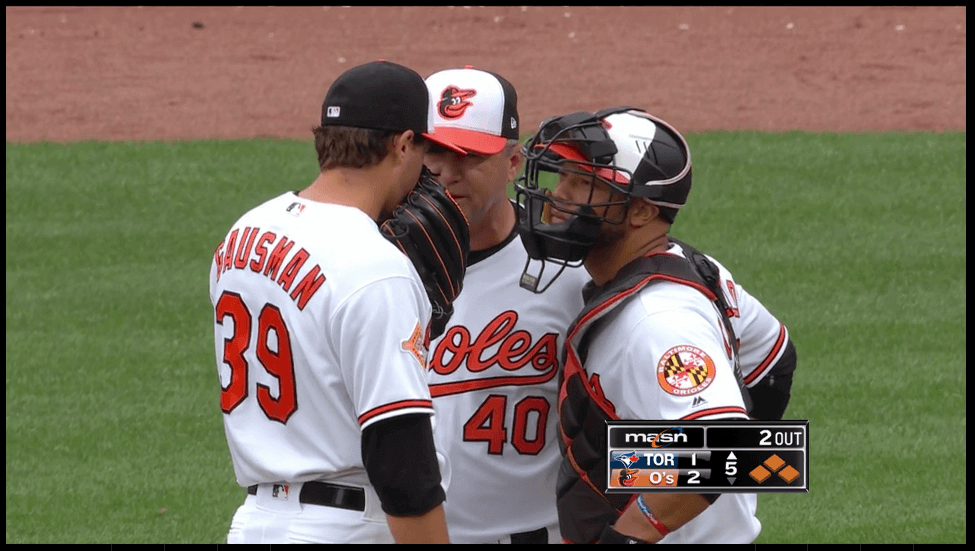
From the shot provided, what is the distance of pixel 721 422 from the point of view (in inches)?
116

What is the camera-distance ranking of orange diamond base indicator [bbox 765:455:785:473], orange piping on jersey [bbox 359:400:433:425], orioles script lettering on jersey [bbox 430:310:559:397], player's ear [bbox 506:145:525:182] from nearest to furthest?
1. orange piping on jersey [bbox 359:400:433:425]
2. orange diamond base indicator [bbox 765:455:785:473]
3. orioles script lettering on jersey [bbox 430:310:559:397]
4. player's ear [bbox 506:145:525:182]

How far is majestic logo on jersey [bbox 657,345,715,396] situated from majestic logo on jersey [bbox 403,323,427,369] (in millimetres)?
497

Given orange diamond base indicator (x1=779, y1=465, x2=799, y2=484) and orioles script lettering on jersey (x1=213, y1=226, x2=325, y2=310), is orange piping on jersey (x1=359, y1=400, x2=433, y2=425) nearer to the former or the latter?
orioles script lettering on jersey (x1=213, y1=226, x2=325, y2=310)

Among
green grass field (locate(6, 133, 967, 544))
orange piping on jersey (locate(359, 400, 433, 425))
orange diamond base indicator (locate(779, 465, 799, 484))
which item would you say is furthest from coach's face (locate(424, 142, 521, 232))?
green grass field (locate(6, 133, 967, 544))

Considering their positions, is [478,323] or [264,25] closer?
[478,323]

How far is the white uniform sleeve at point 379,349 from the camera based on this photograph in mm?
2807

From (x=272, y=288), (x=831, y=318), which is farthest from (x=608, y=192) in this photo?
(x=831, y=318)

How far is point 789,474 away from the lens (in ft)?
10.4

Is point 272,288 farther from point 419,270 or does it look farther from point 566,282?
point 566,282

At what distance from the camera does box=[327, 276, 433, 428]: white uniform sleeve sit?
2807 millimetres

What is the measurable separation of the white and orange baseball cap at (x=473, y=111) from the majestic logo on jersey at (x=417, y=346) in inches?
33.7

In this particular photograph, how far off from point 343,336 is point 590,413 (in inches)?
25.7

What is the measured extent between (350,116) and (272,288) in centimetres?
41

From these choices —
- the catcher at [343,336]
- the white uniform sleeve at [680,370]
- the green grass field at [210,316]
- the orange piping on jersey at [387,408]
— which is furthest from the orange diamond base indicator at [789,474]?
the green grass field at [210,316]
